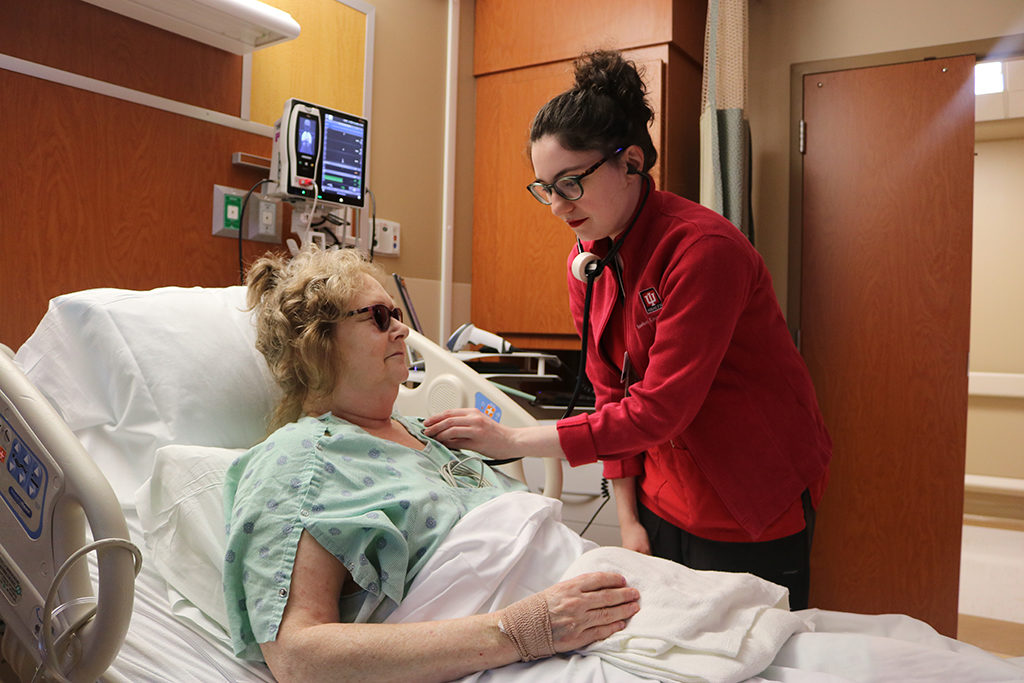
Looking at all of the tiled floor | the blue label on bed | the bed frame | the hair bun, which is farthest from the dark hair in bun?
the tiled floor

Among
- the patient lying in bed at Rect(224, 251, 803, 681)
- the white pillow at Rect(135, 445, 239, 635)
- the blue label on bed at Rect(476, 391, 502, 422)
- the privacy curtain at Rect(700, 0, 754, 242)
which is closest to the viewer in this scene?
the patient lying in bed at Rect(224, 251, 803, 681)

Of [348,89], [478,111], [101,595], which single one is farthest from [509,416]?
[478,111]

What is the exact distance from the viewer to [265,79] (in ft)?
8.03

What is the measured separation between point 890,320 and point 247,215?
238 cm

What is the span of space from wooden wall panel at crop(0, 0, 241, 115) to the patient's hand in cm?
180

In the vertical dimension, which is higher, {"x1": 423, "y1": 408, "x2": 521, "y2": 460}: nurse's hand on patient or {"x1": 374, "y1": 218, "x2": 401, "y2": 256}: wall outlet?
{"x1": 374, "y1": 218, "x2": 401, "y2": 256}: wall outlet

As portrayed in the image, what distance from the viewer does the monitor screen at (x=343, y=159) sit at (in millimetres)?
2344

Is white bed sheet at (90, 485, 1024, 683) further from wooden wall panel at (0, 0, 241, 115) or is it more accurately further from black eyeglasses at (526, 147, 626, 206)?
wooden wall panel at (0, 0, 241, 115)

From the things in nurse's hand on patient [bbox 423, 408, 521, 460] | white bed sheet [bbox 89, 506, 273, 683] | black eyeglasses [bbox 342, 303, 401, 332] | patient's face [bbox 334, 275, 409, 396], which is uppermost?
black eyeglasses [bbox 342, 303, 401, 332]

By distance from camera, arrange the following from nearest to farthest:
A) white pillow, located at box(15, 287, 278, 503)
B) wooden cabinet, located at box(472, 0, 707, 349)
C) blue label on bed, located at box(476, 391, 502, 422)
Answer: white pillow, located at box(15, 287, 278, 503)
blue label on bed, located at box(476, 391, 502, 422)
wooden cabinet, located at box(472, 0, 707, 349)

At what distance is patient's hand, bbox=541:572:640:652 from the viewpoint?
105 cm

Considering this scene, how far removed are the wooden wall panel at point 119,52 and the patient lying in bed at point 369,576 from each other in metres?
1.11

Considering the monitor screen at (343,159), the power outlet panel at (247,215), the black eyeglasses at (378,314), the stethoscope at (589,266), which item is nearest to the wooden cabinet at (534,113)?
the monitor screen at (343,159)

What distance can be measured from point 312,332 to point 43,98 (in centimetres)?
111
